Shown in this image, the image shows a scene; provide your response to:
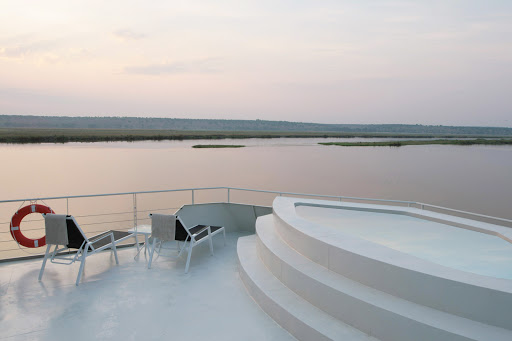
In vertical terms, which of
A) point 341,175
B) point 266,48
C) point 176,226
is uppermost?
point 266,48

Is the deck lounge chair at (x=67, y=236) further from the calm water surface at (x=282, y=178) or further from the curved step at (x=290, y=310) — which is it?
the calm water surface at (x=282, y=178)

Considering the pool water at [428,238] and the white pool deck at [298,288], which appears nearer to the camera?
the white pool deck at [298,288]

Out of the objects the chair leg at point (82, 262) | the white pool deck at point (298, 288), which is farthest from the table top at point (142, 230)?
the chair leg at point (82, 262)

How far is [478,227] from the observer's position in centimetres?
427

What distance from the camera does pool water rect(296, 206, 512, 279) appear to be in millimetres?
3033

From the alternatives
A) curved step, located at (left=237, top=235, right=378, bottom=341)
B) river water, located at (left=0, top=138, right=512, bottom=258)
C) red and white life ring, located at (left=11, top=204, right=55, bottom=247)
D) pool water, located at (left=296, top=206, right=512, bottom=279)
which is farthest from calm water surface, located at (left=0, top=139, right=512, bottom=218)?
curved step, located at (left=237, top=235, right=378, bottom=341)

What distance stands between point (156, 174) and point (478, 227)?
927 inches

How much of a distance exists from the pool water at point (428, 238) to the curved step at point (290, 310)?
3.17ft

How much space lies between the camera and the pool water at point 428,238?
3033 millimetres

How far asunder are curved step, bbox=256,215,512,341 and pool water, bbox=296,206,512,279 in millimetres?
724

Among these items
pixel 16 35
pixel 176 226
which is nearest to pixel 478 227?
pixel 176 226

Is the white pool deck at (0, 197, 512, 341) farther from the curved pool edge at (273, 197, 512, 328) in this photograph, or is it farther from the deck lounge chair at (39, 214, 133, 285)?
the deck lounge chair at (39, 214, 133, 285)

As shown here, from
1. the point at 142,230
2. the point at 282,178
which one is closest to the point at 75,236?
the point at 142,230

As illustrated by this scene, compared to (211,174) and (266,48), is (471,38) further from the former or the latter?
(211,174)
